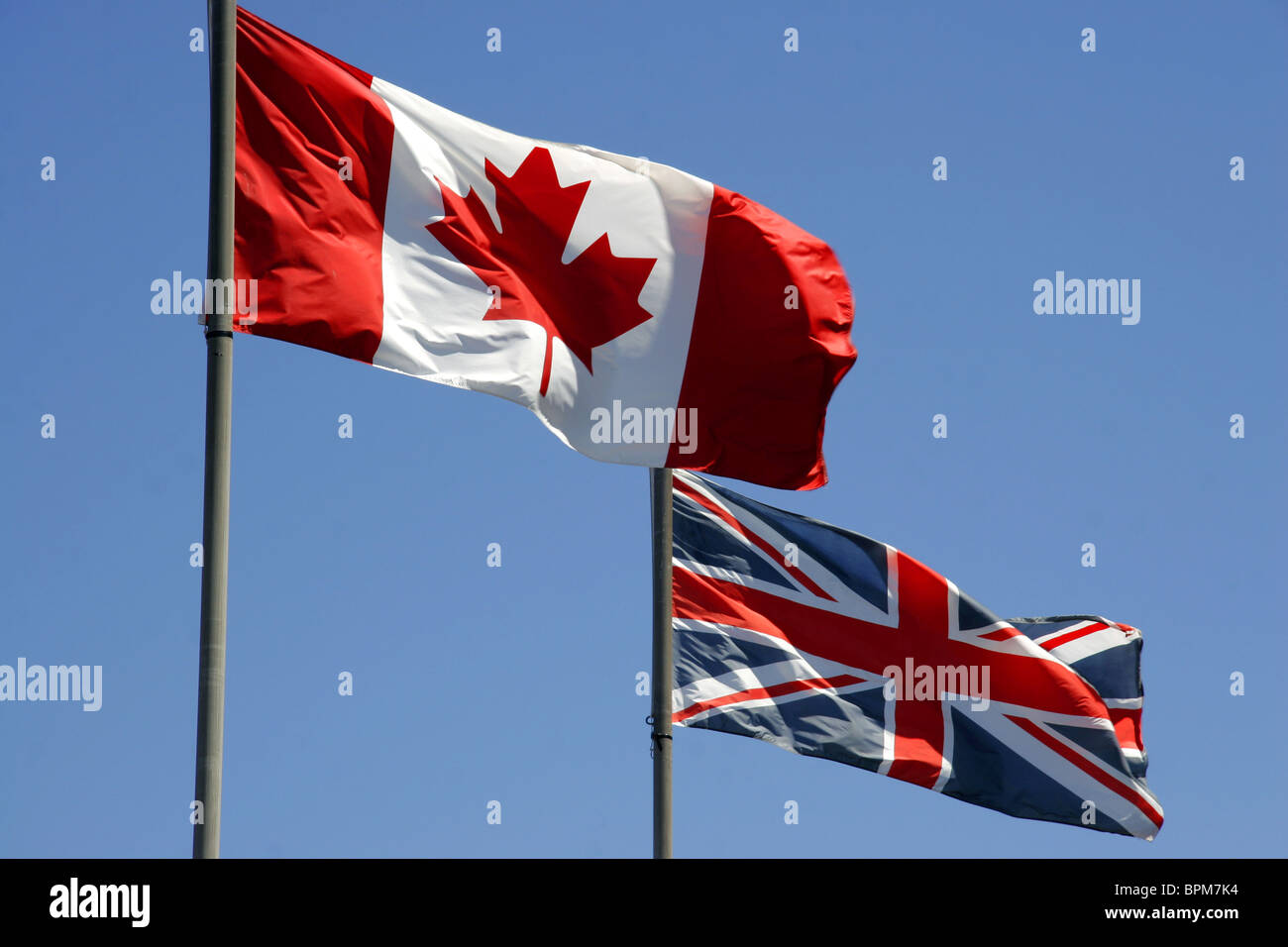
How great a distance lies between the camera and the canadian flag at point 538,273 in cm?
1514

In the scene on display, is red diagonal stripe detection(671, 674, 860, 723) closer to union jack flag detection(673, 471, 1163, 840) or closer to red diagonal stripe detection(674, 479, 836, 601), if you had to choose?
union jack flag detection(673, 471, 1163, 840)

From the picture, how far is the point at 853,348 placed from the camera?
62.4ft

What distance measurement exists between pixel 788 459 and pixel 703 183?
2650mm

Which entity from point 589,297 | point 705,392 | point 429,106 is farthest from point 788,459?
point 429,106

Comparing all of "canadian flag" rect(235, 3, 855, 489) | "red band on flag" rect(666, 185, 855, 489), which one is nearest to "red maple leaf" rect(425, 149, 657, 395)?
"canadian flag" rect(235, 3, 855, 489)

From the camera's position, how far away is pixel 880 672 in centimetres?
2167

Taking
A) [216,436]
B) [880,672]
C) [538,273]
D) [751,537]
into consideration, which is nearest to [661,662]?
[538,273]

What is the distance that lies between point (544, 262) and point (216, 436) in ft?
17.8

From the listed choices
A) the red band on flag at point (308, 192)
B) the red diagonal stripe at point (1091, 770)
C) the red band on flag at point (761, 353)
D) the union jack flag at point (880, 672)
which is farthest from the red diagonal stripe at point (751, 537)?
the red band on flag at point (308, 192)

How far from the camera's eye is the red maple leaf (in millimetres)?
16812

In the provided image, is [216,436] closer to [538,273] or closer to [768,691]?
[538,273]

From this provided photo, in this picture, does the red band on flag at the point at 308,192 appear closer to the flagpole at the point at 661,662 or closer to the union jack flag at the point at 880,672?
the flagpole at the point at 661,662

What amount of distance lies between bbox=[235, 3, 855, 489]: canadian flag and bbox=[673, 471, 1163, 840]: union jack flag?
2734 mm
